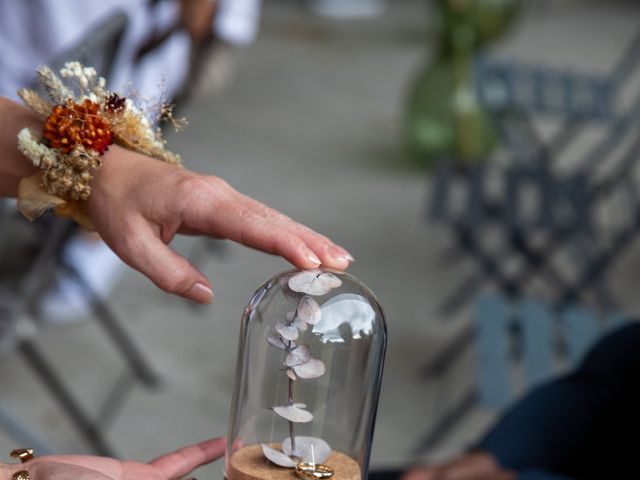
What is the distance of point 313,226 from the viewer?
467cm

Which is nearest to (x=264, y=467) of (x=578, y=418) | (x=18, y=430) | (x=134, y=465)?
(x=134, y=465)

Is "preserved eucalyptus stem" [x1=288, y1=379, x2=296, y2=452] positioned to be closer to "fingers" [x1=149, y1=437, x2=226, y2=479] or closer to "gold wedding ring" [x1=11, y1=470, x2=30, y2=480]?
"fingers" [x1=149, y1=437, x2=226, y2=479]

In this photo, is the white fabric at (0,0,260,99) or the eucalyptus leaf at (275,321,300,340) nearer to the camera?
the eucalyptus leaf at (275,321,300,340)

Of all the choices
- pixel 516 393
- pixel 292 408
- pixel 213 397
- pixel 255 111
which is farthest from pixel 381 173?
pixel 292 408

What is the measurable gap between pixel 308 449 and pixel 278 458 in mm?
32

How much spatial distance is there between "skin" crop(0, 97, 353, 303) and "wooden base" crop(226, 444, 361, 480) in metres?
0.15

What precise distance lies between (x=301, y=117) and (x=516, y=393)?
4.01m

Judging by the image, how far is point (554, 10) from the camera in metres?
9.95

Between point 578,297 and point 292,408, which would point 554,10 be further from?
point 292,408

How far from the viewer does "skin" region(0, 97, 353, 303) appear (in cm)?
96

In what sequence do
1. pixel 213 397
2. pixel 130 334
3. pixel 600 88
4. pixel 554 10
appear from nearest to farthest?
pixel 213 397 < pixel 130 334 < pixel 600 88 < pixel 554 10

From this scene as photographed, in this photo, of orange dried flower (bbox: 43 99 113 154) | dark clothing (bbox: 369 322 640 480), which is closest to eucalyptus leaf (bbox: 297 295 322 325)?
orange dried flower (bbox: 43 99 113 154)

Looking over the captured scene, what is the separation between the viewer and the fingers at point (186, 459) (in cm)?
101

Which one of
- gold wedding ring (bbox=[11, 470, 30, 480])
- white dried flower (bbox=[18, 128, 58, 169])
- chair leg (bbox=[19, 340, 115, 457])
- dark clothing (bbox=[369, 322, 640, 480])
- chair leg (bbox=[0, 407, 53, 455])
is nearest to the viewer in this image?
gold wedding ring (bbox=[11, 470, 30, 480])
